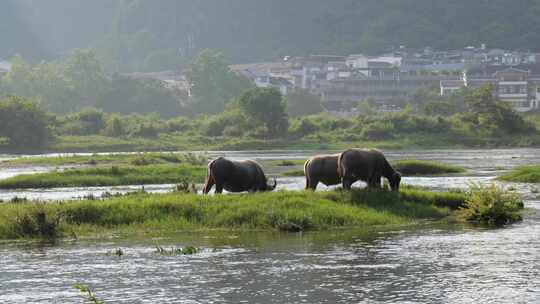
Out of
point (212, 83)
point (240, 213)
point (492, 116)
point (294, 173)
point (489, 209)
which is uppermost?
point (212, 83)

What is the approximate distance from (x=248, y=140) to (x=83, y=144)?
15277 millimetres

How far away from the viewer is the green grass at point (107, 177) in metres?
45.1

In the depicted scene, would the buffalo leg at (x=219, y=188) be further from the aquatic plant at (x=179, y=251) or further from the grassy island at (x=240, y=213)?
the aquatic plant at (x=179, y=251)

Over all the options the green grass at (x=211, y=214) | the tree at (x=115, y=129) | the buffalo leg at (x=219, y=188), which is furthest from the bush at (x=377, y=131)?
the green grass at (x=211, y=214)

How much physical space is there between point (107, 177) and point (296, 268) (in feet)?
84.3

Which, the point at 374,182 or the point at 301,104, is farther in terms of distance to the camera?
the point at 301,104

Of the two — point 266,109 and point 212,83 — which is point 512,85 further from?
point 266,109

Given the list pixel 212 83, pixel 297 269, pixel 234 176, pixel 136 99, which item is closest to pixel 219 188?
pixel 234 176

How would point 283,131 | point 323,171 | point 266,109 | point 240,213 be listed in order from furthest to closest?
1. point 283,131
2. point 266,109
3. point 323,171
4. point 240,213

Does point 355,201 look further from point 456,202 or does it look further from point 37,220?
point 37,220

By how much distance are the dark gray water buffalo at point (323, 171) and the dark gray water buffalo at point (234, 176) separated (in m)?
1.52

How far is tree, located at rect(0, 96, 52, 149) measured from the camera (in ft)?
295

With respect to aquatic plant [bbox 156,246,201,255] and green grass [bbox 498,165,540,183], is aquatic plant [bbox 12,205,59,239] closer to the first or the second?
aquatic plant [bbox 156,246,201,255]

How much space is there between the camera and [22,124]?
90.4 meters
